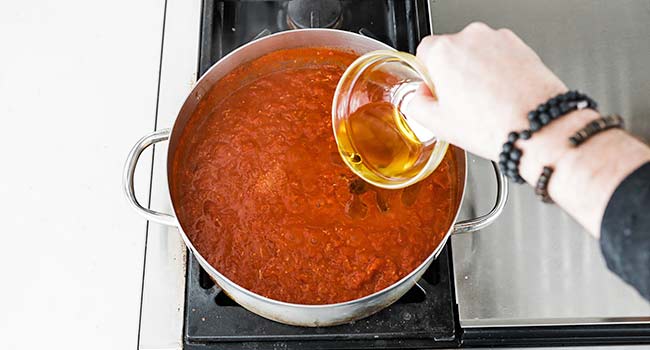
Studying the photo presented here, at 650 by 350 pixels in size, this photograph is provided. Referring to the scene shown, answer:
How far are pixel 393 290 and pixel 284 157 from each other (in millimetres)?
277

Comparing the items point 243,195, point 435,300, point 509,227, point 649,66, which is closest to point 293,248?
point 243,195

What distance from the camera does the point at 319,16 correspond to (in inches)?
44.1

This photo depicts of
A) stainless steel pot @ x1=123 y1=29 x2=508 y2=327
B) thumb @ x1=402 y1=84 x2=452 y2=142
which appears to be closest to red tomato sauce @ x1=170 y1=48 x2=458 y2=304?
stainless steel pot @ x1=123 y1=29 x2=508 y2=327

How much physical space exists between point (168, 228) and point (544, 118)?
63cm

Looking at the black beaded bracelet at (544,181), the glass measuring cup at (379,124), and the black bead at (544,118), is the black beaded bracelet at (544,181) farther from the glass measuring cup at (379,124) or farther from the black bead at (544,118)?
the glass measuring cup at (379,124)

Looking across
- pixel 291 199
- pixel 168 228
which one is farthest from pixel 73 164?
pixel 291 199

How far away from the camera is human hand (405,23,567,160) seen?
2.06 ft

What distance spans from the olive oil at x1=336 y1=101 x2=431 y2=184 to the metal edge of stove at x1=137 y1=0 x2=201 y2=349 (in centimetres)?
28

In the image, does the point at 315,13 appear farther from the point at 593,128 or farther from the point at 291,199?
the point at 593,128

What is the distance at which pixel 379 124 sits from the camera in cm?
91

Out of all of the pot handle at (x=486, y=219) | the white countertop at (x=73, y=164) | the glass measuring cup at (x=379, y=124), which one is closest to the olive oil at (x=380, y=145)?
the glass measuring cup at (x=379, y=124)

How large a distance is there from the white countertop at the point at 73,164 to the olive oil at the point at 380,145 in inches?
13.8

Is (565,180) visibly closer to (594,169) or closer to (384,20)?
(594,169)

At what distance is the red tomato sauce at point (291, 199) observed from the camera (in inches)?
37.4
